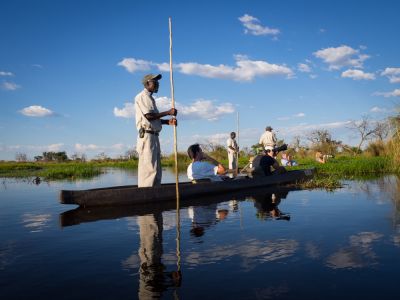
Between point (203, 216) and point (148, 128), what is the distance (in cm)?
240

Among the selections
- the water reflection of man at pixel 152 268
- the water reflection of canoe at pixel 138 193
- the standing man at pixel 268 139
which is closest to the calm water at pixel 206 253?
the water reflection of man at pixel 152 268

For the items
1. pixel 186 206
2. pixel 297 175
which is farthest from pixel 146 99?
pixel 297 175

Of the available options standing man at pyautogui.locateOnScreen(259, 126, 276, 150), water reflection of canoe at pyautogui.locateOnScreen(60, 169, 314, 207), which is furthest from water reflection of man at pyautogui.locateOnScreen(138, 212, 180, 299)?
standing man at pyautogui.locateOnScreen(259, 126, 276, 150)

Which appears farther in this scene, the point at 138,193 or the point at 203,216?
the point at 138,193

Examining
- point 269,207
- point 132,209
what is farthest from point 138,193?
point 269,207

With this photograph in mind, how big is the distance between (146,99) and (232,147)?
32.5ft

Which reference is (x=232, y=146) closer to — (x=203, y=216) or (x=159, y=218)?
(x=203, y=216)

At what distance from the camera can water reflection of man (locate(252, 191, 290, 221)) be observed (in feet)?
21.3

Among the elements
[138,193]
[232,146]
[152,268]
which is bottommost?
[152,268]

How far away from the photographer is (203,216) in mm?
6805

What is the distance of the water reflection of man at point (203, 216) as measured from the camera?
18.3 ft

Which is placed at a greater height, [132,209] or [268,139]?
[268,139]

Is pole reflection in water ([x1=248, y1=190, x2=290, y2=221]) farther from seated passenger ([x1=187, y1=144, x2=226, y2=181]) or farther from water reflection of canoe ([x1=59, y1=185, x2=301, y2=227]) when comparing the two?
seated passenger ([x1=187, y1=144, x2=226, y2=181])

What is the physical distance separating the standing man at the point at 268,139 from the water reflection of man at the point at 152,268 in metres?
11.7
